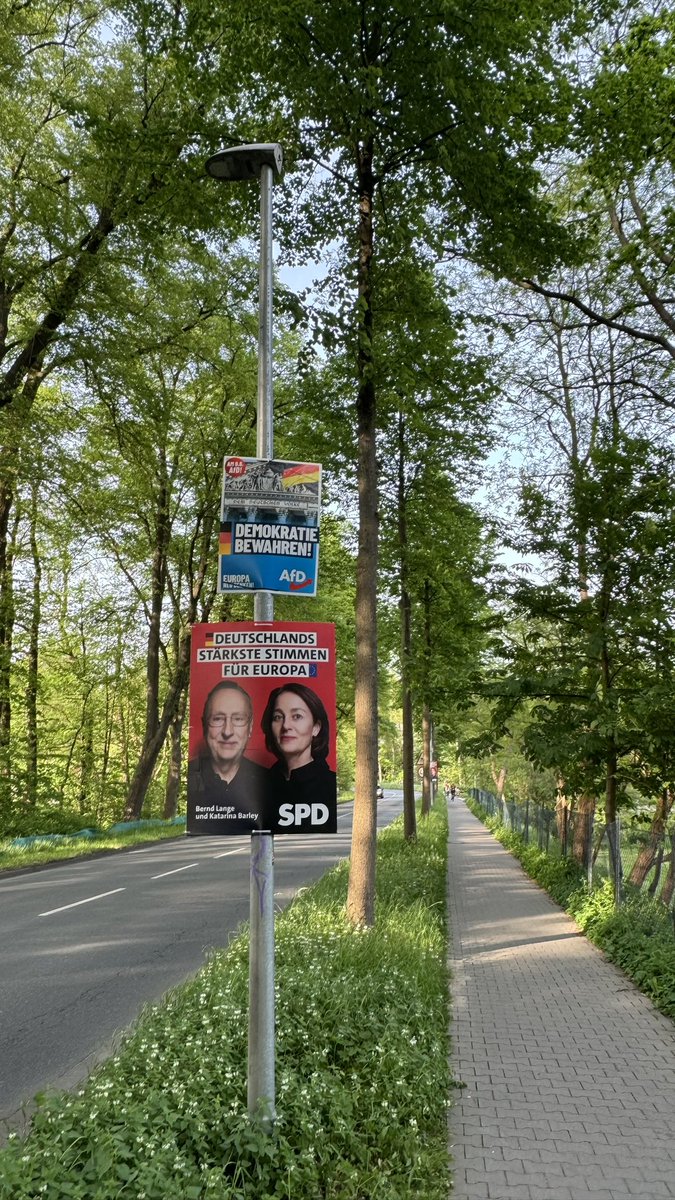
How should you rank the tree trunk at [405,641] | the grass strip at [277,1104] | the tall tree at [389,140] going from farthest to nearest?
the tree trunk at [405,641]
the tall tree at [389,140]
the grass strip at [277,1104]

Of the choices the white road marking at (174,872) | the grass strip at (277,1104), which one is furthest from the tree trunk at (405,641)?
the grass strip at (277,1104)

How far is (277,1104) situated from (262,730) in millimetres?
1831

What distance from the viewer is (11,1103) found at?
4793 mm

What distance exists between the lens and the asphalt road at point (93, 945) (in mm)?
5688

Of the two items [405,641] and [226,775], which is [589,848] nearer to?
[405,641]

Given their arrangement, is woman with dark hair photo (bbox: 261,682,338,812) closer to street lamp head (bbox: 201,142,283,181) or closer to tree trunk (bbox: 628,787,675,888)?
street lamp head (bbox: 201,142,283,181)

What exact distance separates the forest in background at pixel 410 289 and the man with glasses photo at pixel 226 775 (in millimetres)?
4584

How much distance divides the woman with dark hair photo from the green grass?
13.7 metres

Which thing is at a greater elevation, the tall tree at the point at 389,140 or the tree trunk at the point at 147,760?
the tall tree at the point at 389,140

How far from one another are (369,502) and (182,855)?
1353 centimetres

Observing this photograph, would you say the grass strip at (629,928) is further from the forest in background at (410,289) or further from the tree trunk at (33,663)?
the tree trunk at (33,663)

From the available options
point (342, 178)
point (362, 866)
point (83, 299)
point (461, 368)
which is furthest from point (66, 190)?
point (362, 866)

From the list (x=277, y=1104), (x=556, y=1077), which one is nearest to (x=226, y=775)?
(x=277, y=1104)

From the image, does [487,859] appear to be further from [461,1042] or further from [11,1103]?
[11,1103]
